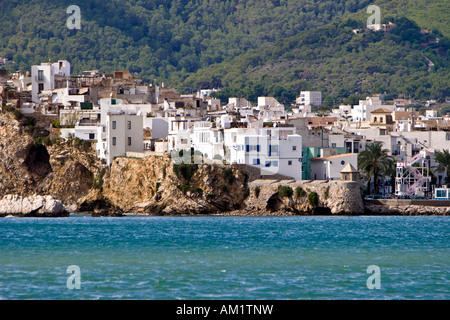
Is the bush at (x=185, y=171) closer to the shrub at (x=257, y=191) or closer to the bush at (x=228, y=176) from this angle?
the bush at (x=228, y=176)

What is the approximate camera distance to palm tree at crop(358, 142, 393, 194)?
3556 inches

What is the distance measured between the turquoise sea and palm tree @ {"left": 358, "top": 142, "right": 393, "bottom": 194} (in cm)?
1116

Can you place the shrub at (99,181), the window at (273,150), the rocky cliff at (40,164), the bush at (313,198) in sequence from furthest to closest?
the rocky cliff at (40,164), the shrub at (99,181), the window at (273,150), the bush at (313,198)

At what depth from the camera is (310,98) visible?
18875 centimetres

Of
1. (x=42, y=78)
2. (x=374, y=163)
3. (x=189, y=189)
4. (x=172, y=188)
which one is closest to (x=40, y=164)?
(x=172, y=188)

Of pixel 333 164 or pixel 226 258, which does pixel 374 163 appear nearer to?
pixel 333 164

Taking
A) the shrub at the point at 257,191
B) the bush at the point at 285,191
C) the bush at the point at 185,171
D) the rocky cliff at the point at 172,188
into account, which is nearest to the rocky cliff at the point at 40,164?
the rocky cliff at the point at 172,188

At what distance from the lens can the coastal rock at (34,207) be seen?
86.4 m

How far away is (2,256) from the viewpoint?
51.1 metres

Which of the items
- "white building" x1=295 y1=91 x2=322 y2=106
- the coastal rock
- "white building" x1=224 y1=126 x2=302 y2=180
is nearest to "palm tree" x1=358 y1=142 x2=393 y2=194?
"white building" x1=224 y1=126 x2=302 y2=180

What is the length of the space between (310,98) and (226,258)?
140583 millimetres

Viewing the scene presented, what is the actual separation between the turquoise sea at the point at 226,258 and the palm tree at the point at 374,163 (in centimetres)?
1116
